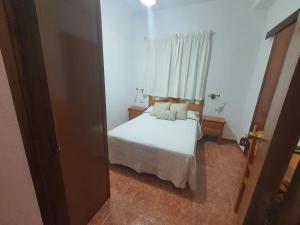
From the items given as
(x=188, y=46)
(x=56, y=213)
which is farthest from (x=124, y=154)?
(x=188, y=46)

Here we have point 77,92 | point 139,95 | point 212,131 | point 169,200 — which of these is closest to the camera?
point 77,92

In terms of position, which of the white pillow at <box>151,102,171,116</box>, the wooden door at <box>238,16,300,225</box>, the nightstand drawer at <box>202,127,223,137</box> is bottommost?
the nightstand drawer at <box>202,127,223,137</box>

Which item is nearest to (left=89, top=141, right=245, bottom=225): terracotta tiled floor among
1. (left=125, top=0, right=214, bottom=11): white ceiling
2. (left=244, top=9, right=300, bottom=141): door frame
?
(left=244, top=9, right=300, bottom=141): door frame

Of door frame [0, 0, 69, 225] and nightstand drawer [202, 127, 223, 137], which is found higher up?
door frame [0, 0, 69, 225]

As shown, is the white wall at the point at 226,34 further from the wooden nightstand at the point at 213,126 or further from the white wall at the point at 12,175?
the white wall at the point at 12,175

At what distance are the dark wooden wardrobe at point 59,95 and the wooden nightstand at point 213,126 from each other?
2.35 m

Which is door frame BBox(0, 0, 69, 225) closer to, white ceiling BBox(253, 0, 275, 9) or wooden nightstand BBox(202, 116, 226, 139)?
wooden nightstand BBox(202, 116, 226, 139)

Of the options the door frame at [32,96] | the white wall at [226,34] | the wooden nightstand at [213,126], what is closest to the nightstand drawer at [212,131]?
the wooden nightstand at [213,126]

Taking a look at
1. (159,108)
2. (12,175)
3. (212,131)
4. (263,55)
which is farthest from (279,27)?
(12,175)

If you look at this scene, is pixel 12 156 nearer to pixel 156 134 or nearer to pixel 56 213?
pixel 56 213

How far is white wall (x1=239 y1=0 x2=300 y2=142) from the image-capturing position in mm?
1991

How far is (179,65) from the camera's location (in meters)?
3.24

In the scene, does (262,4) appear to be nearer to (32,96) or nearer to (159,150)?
(159,150)

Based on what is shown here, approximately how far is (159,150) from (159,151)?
0.01 meters
